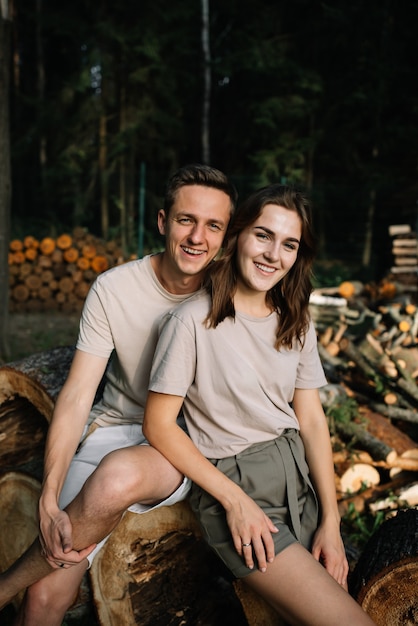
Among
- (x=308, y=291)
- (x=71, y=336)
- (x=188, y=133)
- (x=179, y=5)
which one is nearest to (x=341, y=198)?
(x=188, y=133)

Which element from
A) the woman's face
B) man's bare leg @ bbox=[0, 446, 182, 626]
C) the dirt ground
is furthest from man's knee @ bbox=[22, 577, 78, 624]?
the dirt ground

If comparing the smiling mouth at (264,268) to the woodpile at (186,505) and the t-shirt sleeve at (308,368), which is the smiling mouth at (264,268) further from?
the woodpile at (186,505)

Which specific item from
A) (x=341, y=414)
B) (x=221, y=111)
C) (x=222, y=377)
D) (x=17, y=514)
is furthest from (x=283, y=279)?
(x=221, y=111)

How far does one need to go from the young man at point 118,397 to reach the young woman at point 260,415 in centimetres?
12

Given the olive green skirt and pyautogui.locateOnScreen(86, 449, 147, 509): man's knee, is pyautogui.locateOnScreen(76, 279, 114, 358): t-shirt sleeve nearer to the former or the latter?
pyautogui.locateOnScreen(86, 449, 147, 509): man's knee

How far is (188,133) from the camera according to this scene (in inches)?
603

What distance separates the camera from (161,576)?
86.4 inches

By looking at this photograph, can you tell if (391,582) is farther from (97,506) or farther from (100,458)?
(100,458)

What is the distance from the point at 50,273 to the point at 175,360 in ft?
22.3

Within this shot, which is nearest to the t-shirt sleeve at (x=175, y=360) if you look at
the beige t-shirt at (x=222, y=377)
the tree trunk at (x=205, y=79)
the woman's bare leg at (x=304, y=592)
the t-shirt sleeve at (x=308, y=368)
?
the beige t-shirt at (x=222, y=377)

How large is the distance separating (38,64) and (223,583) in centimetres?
1528

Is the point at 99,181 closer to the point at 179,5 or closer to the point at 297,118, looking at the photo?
the point at 179,5

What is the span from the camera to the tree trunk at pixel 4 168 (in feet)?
16.5

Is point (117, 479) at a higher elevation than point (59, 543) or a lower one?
higher
